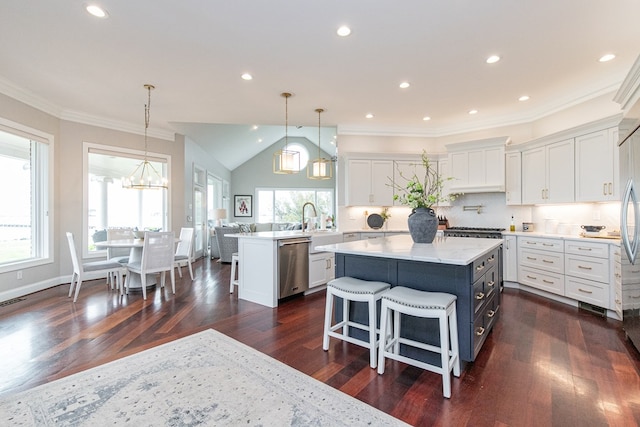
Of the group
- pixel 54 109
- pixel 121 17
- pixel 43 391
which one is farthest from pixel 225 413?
pixel 54 109

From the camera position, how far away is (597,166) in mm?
3768

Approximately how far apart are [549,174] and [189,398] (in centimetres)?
515

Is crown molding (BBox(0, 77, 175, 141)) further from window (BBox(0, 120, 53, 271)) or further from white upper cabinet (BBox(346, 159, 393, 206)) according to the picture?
white upper cabinet (BBox(346, 159, 393, 206))

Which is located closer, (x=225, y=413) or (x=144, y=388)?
(x=225, y=413)

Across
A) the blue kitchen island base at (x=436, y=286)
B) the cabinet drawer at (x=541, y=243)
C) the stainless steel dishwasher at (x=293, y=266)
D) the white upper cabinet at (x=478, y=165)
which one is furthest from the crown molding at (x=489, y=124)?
the blue kitchen island base at (x=436, y=286)

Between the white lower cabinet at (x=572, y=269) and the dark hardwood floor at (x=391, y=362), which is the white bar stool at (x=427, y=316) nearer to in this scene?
the dark hardwood floor at (x=391, y=362)

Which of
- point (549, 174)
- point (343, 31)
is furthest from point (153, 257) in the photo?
point (549, 174)

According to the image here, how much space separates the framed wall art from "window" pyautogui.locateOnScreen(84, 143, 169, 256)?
524 cm

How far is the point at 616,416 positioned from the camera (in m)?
1.72

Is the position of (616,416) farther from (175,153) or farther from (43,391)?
(175,153)

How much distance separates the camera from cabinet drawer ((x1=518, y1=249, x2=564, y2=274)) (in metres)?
3.90

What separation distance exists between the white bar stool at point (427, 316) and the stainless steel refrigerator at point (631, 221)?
5.24 ft

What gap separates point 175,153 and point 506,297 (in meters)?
6.65

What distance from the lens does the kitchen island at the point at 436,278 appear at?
2.16 meters
